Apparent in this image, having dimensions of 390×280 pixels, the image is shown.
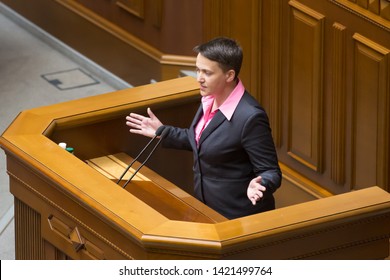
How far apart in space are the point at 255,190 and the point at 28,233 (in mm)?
1026

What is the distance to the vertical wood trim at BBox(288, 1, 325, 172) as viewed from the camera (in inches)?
237

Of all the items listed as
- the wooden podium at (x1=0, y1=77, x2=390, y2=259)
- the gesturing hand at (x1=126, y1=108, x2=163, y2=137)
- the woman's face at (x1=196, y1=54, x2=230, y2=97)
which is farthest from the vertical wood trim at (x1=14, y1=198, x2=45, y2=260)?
the woman's face at (x1=196, y1=54, x2=230, y2=97)

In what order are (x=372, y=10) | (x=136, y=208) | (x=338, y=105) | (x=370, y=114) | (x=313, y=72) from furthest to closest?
(x=313, y=72), (x=338, y=105), (x=370, y=114), (x=372, y=10), (x=136, y=208)

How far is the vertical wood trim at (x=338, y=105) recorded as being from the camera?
19.2ft

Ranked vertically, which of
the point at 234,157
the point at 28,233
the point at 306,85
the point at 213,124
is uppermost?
the point at 306,85

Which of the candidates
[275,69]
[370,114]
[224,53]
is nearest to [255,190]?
[224,53]

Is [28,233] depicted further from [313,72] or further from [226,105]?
[313,72]

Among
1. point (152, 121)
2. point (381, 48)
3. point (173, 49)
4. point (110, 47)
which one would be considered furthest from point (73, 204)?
point (110, 47)

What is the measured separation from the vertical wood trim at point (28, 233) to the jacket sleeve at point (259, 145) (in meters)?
0.88

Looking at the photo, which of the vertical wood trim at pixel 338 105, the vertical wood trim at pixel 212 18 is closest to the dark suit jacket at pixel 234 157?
the vertical wood trim at pixel 338 105

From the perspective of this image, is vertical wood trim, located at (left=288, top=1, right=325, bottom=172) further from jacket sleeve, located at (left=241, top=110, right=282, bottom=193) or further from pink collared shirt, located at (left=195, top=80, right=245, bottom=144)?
jacket sleeve, located at (left=241, top=110, right=282, bottom=193)

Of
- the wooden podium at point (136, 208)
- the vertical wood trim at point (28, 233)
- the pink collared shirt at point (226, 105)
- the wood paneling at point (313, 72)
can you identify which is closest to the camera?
the wooden podium at point (136, 208)

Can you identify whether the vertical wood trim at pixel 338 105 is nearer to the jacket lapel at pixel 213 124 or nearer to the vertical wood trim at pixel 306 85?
the vertical wood trim at pixel 306 85

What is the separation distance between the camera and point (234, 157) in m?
4.77
